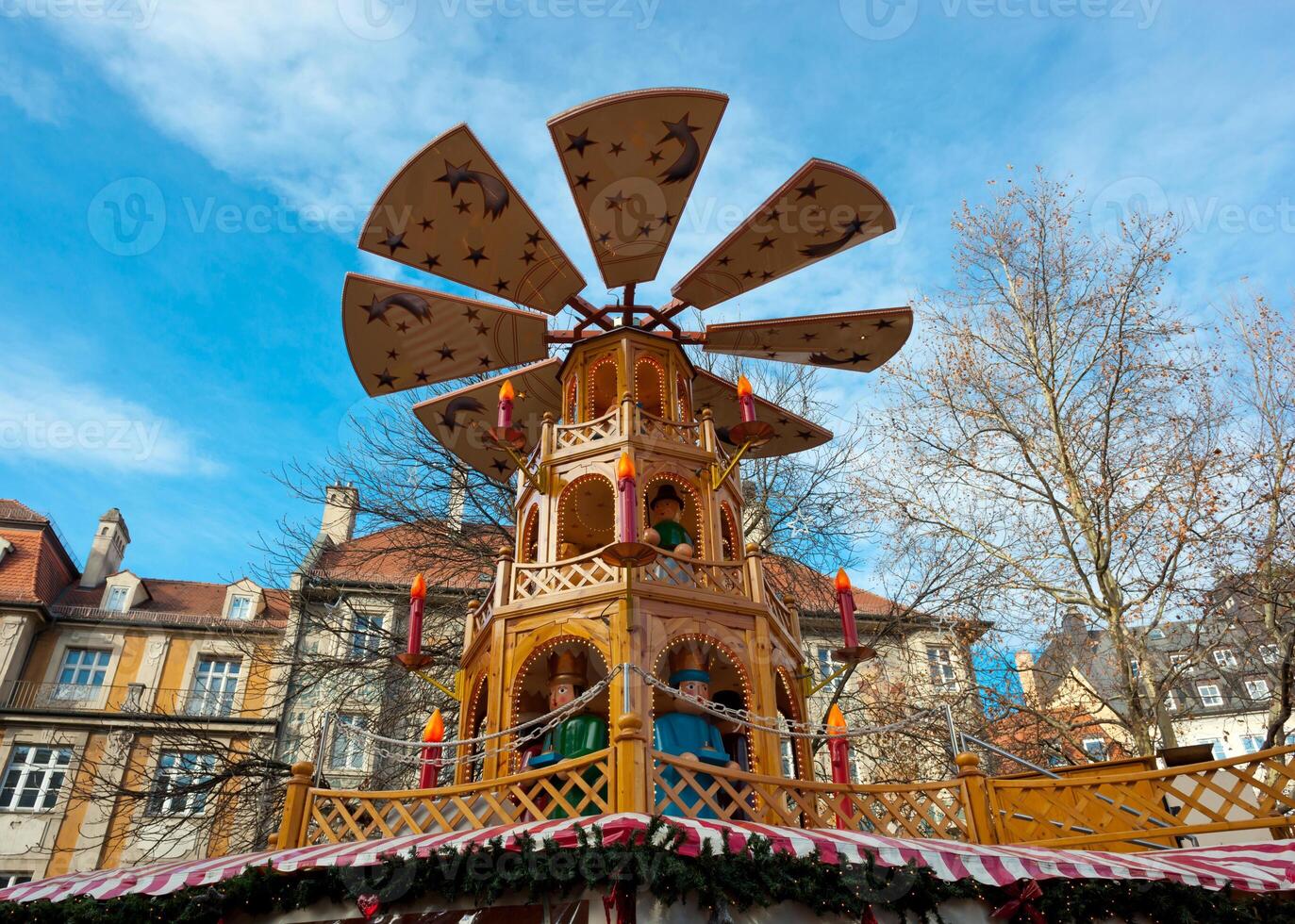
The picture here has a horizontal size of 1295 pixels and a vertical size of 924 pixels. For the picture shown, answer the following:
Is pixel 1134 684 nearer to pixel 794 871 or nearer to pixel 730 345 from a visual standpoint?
pixel 730 345

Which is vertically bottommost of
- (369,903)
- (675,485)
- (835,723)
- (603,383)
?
(369,903)

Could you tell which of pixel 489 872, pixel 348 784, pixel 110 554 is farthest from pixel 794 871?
pixel 110 554

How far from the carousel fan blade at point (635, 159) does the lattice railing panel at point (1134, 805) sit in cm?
726

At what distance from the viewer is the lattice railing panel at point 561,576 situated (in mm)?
9117

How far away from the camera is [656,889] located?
5.16 meters

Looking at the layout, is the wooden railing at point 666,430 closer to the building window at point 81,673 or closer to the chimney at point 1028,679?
the chimney at point 1028,679

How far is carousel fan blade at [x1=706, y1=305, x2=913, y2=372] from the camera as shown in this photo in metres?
11.8

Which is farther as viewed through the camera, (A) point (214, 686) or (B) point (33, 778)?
(A) point (214, 686)

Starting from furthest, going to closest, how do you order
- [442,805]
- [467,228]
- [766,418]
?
[766,418] → [467,228] → [442,805]

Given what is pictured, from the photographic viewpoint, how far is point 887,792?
7328 mm

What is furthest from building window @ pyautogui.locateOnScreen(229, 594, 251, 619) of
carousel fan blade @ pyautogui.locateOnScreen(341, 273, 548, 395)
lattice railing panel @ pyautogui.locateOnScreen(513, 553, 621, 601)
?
lattice railing panel @ pyautogui.locateOnScreen(513, 553, 621, 601)

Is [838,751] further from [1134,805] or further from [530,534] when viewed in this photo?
[530,534]

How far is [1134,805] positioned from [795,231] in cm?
729

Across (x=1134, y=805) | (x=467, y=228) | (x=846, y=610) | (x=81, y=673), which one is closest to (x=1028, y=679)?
(x=1134, y=805)
